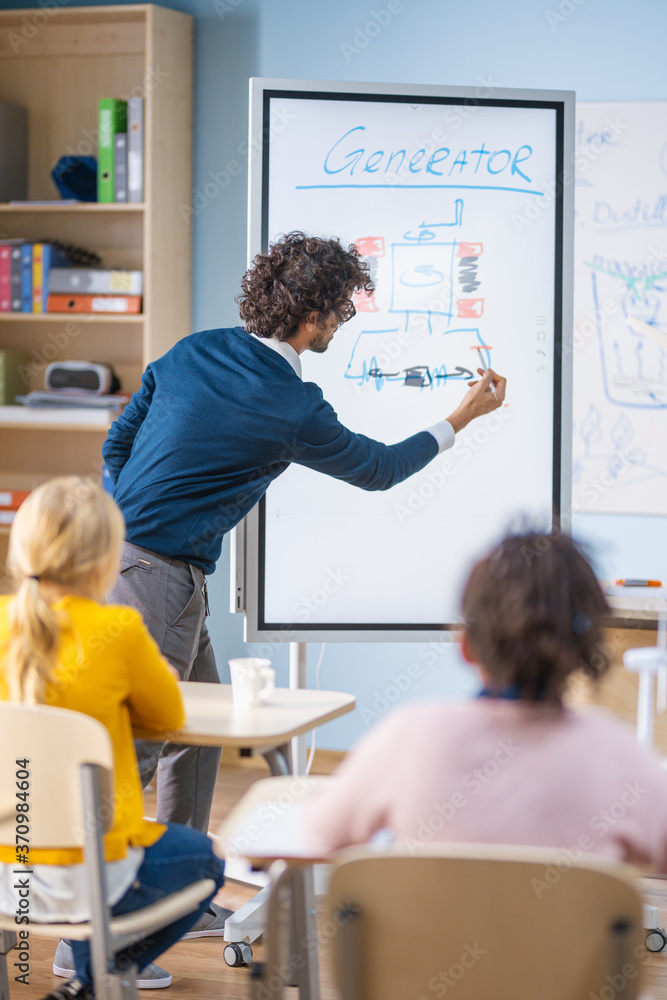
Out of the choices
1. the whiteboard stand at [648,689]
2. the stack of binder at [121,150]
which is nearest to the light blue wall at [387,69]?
the stack of binder at [121,150]

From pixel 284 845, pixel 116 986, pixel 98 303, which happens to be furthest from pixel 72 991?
pixel 98 303

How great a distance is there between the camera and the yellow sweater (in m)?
1.47

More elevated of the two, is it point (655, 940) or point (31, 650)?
point (31, 650)

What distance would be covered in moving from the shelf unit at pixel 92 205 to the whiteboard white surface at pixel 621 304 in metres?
1.37

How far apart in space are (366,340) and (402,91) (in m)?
0.61

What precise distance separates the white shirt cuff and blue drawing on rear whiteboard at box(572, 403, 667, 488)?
118cm

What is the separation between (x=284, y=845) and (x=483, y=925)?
0.29 meters

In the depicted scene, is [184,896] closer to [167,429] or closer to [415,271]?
[167,429]

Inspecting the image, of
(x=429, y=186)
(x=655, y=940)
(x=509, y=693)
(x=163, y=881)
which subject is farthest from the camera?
(x=429, y=186)

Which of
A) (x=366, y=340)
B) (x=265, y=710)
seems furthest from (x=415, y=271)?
(x=265, y=710)

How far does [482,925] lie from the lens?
107 cm

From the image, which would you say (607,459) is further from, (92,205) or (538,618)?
(538,618)

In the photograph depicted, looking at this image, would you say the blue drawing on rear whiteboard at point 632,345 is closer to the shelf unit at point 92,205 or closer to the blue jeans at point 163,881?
the shelf unit at point 92,205

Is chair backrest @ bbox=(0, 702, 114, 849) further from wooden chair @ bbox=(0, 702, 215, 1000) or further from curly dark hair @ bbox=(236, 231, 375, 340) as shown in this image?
curly dark hair @ bbox=(236, 231, 375, 340)
